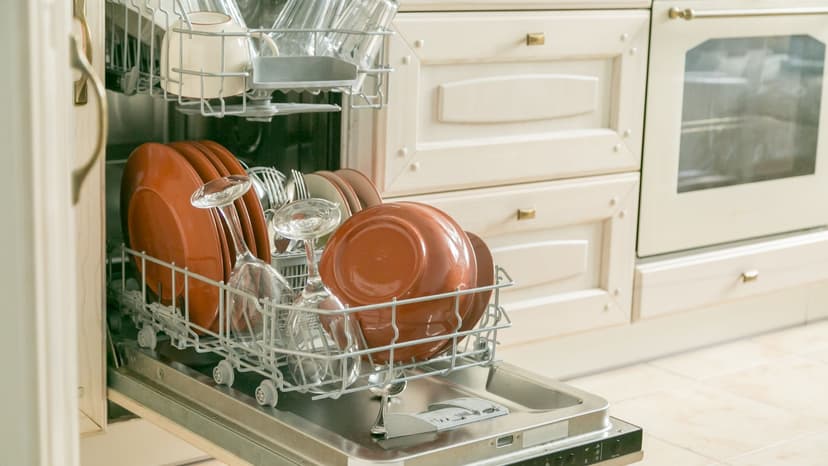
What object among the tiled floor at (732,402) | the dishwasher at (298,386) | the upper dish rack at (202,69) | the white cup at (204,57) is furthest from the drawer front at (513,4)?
the tiled floor at (732,402)

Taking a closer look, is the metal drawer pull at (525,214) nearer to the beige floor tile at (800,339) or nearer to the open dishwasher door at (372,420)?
the open dishwasher door at (372,420)

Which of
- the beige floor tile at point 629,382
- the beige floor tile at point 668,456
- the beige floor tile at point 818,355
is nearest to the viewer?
the beige floor tile at point 668,456

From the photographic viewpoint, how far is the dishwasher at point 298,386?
4.27ft

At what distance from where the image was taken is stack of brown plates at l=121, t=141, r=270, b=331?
155 cm

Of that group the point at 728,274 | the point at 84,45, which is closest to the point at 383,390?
the point at 84,45

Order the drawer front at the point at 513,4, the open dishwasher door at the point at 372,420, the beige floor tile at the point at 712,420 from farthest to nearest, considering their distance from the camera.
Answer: the beige floor tile at the point at 712,420 → the drawer front at the point at 513,4 → the open dishwasher door at the point at 372,420

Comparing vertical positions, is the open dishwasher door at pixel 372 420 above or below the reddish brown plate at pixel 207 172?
below

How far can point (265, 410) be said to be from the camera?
4.43 ft

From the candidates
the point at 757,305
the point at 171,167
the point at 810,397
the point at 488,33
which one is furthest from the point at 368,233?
the point at 757,305

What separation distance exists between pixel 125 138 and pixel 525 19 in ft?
2.30

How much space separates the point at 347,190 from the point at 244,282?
0.35 metres

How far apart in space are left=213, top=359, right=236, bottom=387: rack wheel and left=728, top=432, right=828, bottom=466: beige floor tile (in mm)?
1009

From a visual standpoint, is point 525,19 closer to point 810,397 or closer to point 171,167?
point 171,167

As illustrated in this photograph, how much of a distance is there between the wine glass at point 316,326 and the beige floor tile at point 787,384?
1281 mm
